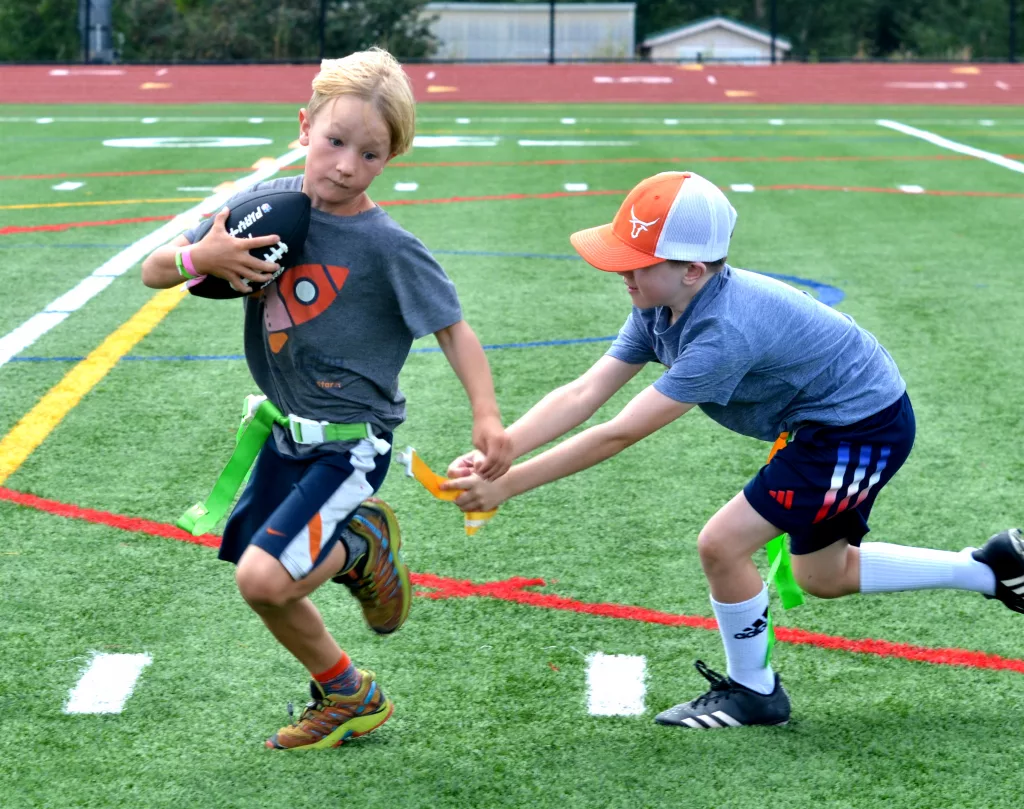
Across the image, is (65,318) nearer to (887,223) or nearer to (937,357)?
(937,357)

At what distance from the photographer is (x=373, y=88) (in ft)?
10.8

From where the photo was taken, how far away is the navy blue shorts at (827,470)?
359 cm

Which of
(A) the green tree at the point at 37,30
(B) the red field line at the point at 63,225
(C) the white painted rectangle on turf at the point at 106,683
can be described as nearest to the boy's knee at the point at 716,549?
(C) the white painted rectangle on turf at the point at 106,683

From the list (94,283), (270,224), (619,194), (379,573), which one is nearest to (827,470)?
(379,573)

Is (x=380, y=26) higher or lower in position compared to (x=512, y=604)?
higher

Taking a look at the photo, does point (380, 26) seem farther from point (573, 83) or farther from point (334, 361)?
point (334, 361)

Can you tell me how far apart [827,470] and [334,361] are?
1264mm

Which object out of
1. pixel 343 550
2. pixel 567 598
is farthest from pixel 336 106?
pixel 567 598

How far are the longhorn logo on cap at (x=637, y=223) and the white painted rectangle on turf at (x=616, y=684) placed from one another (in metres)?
1.22

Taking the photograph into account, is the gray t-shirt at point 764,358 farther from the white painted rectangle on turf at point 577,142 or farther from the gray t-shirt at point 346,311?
the white painted rectangle on turf at point 577,142

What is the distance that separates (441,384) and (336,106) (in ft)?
11.7

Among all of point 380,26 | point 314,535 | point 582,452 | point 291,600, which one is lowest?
point 291,600

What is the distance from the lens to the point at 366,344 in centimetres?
344

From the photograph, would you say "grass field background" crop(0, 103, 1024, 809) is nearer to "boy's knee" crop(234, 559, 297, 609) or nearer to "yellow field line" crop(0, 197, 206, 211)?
"boy's knee" crop(234, 559, 297, 609)
